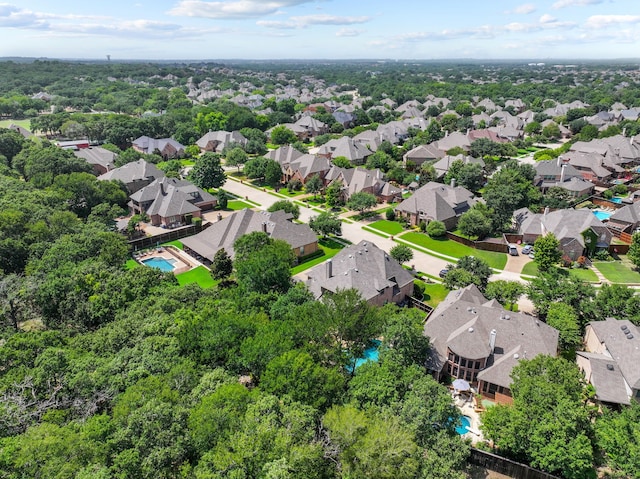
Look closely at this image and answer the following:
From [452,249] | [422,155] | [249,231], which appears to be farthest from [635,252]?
[422,155]

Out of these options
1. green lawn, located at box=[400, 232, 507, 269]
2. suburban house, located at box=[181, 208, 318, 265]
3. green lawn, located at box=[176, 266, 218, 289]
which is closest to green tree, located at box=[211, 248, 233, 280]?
green lawn, located at box=[176, 266, 218, 289]

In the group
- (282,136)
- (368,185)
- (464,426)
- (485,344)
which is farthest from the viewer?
(282,136)

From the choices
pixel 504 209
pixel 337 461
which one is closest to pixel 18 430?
pixel 337 461

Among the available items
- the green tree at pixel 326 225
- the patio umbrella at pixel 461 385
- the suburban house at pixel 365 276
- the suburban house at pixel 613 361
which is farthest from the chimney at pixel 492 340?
the green tree at pixel 326 225

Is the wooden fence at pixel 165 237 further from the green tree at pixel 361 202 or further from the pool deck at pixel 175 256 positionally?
the green tree at pixel 361 202

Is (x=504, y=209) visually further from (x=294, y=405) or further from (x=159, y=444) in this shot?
(x=159, y=444)

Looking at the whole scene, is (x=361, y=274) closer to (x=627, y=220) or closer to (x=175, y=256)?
(x=175, y=256)
